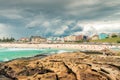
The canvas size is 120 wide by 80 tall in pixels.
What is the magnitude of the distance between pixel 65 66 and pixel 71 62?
699 mm

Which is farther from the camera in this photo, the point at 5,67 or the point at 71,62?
the point at 5,67

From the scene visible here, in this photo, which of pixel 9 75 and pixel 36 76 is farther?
pixel 9 75

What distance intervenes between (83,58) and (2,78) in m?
5.30

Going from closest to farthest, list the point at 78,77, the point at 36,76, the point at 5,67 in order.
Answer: the point at 78,77, the point at 36,76, the point at 5,67

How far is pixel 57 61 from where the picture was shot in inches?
666

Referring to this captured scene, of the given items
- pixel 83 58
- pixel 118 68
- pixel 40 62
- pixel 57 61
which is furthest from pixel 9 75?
pixel 118 68

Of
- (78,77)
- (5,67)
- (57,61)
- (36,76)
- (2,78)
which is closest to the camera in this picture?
(78,77)

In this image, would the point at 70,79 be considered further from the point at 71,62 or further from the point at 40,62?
the point at 40,62

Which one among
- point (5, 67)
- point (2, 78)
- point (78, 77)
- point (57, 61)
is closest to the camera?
point (78, 77)

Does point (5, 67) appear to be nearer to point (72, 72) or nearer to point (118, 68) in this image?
point (72, 72)

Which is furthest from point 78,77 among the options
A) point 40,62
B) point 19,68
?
point 19,68

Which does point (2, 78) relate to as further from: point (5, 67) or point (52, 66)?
point (52, 66)

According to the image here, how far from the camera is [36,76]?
15.9 m

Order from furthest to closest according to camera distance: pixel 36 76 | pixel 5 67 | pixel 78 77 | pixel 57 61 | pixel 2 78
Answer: pixel 5 67 < pixel 2 78 < pixel 57 61 < pixel 36 76 < pixel 78 77
